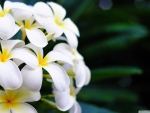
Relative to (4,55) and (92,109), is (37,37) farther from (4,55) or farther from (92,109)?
(92,109)

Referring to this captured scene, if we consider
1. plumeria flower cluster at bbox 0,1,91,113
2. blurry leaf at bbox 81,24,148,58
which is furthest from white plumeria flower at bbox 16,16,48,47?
blurry leaf at bbox 81,24,148,58

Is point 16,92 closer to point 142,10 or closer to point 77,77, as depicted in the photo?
point 77,77

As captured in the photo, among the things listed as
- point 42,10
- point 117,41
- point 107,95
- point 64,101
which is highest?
point 42,10

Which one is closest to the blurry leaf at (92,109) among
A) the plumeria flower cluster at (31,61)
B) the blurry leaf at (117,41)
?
the plumeria flower cluster at (31,61)

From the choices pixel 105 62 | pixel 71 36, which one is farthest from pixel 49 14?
pixel 105 62

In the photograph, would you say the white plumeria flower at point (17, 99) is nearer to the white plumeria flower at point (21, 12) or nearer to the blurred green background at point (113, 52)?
the white plumeria flower at point (21, 12)

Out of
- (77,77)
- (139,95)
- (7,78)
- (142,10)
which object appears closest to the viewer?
(7,78)

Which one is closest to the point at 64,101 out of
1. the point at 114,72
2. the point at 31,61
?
the point at 31,61
